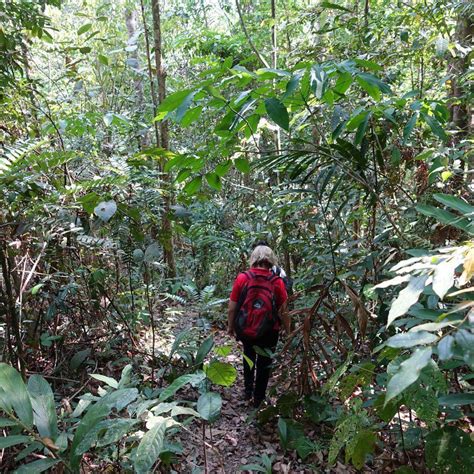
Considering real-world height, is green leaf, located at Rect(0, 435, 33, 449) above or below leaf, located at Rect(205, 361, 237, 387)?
above

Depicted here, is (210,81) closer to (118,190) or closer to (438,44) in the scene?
(118,190)

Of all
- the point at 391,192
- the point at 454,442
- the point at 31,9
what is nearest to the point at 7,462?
the point at 454,442

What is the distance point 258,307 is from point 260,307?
0.02 m

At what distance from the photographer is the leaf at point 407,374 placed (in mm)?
798

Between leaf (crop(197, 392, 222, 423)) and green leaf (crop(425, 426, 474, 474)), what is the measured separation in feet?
2.98

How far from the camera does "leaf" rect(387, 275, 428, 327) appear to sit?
993 mm

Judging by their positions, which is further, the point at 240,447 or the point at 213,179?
the point at 240,447

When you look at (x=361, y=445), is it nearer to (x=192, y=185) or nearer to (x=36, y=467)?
(x=36, y=467)

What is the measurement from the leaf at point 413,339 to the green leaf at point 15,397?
4.02 feet

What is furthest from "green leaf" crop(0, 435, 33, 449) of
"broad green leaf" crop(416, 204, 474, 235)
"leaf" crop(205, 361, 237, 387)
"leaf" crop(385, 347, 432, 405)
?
"broad green leaf" crop(416, 204, 474, 235)

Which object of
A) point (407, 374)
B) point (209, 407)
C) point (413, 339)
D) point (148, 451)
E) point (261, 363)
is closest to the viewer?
point (407, 374)

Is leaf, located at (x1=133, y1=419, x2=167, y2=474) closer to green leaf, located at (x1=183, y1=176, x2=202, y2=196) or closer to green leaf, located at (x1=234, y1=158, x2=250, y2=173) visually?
green leaf, located at (x1=183, y1=176, x2=202, y2=196)

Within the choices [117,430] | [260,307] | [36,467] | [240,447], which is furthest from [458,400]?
[240,447]

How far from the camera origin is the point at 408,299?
1.02 metres
